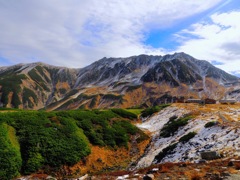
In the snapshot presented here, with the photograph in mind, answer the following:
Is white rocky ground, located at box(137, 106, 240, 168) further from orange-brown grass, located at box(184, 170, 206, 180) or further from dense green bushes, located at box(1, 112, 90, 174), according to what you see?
dense green bushes, located at box(1, 112, 90, 174)

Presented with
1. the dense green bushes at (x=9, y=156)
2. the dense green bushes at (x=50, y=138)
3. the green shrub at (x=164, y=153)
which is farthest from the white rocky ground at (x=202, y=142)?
the dense green bushes at (x=9, y=156)

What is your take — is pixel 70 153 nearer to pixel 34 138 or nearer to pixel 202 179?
pixel 34 138

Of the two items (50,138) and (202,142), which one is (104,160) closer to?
(50,138)

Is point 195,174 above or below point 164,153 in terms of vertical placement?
above

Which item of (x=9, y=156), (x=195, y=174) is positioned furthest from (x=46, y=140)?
(x=195, y=174)

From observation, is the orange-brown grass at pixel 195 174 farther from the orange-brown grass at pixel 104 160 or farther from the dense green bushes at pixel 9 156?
the dense green bushes at pixel 9 156

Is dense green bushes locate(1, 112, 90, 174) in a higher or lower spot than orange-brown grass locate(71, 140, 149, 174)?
higher

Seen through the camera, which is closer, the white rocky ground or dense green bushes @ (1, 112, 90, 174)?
the white rocky ground

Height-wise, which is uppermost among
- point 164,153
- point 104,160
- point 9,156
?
point 9,156

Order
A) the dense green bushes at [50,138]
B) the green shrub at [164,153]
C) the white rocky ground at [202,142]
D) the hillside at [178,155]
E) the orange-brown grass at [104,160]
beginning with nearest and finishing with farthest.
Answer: the hillside at [178,155] → the white rocky ground at [202,142] → the dense green bushes at [50,138] → the green shrub at [164,153] → the orange-brown grass at [104,160]

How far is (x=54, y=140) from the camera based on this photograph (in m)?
37.2

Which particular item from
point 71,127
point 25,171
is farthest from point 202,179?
point 71,127

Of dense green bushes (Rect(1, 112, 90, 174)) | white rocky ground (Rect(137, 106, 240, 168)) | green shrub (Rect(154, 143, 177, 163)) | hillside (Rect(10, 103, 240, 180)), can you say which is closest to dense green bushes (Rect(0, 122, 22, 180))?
dense green bushes (Rect(1, 112, 90, 174))

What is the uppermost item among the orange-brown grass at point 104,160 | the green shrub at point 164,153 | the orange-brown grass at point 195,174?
the orange-brown grass at point 195,174
